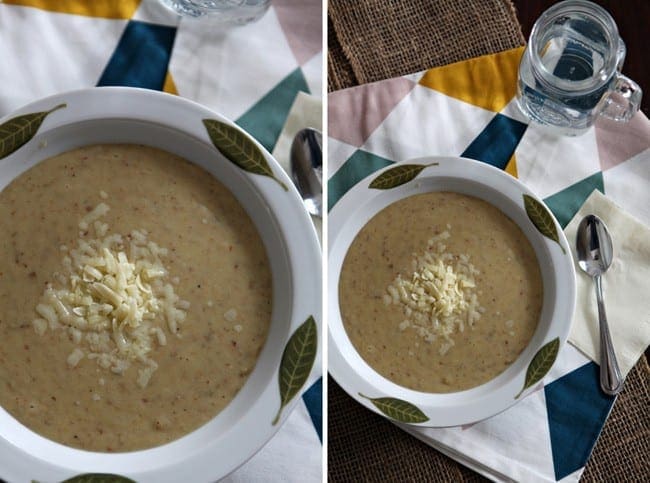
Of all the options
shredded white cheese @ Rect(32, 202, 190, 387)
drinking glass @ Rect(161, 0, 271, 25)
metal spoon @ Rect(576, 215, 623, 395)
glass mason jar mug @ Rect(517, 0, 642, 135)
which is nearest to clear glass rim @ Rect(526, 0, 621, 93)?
glass mason jar mug @ Rect(517, 0, 642, 135)

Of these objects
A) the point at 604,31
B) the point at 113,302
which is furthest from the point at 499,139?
the point at 113,302

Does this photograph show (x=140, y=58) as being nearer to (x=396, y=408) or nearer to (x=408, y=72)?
(x=408, y=72)

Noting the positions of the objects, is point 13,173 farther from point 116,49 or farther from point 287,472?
point 287,472

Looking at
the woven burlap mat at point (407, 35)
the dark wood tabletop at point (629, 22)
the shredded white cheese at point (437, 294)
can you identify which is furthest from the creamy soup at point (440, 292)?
the dark wood tabletop at point (629, 22)

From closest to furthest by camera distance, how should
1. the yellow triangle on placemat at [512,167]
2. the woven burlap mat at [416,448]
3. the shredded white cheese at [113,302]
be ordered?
the shredded white cheese at [113,302]
the woven burlap mat at [416,448]
the yellow triangle on placemat at [512,167]

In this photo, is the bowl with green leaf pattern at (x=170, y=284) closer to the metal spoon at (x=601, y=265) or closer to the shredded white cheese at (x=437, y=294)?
the shredded white cheese at (x=437, y=294)

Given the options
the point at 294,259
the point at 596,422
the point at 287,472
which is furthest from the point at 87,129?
the point at 596,422
